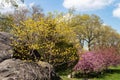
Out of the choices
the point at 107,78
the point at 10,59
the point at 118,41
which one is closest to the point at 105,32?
the point at 118,41

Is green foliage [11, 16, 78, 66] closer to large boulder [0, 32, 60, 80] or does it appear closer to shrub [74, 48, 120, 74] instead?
large boulder [0, 32, 60, 80]

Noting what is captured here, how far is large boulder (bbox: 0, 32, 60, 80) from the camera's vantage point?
1191 cm

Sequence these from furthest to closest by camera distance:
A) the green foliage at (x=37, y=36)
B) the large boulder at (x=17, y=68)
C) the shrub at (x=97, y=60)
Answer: the shrub at (x=97, y=60) → the green foliage at (x=37, y=36) → the large boulder at (x=17, y=68)

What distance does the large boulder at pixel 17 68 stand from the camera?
11.9 meters

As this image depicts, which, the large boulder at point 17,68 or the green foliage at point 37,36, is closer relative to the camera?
the large boulder at point 17,68

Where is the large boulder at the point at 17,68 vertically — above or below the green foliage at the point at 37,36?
below

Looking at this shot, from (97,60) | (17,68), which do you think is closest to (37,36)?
(17,68)

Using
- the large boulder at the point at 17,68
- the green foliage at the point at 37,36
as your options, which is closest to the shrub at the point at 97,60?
the green foliage at the point at 37,36

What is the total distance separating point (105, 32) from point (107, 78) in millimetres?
40255

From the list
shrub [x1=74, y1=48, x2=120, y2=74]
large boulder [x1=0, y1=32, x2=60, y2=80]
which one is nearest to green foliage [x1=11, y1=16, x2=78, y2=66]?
large boulder [x1=0, y1=32, x2=60, y2=80]

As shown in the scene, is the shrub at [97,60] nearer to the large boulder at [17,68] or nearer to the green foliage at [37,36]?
the green foliage at [37,36]

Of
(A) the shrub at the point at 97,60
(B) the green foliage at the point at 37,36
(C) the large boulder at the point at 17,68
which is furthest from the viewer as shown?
(A) the shrub at the point at 97,60

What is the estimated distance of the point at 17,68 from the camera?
40.4 ft

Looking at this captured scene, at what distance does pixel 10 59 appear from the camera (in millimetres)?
12992
